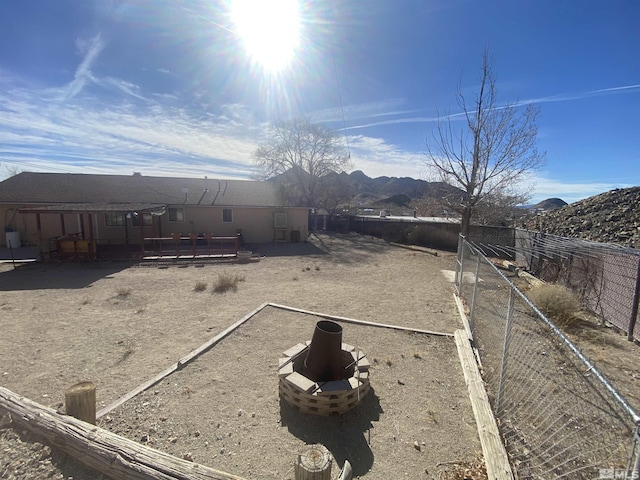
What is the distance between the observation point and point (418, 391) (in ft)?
13.0

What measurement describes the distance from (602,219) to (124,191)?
997 inches

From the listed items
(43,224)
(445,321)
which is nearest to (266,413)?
(445,321)

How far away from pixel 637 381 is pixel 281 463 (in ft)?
17.3

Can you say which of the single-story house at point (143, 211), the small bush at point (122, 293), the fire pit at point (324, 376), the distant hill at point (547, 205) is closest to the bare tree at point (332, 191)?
the single-story house at point (143, 211)

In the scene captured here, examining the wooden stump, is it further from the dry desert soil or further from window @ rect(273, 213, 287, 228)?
window @ rect(273, 213, 287, 228)

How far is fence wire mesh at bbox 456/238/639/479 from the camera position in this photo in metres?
2.68

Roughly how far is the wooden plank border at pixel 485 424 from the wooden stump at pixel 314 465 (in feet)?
5.64

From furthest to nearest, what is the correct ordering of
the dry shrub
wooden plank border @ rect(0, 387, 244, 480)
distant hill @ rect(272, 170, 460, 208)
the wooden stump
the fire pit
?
distant hill @ rect(272, 170, 460, 208) < the dry shrub < the fire pit < wooden plank border @ rect(0, 387, 244, 480) < the wooden stump

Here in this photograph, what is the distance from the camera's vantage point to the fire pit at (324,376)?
11.2ft

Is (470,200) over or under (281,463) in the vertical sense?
over

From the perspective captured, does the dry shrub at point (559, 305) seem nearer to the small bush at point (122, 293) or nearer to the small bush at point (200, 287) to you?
the small bush at point (200, 287)

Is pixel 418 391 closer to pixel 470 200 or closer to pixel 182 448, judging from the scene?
pixel 182 448

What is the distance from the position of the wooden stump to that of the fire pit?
5.38ft
